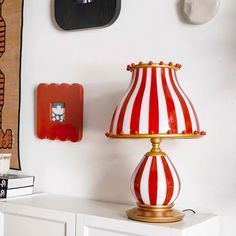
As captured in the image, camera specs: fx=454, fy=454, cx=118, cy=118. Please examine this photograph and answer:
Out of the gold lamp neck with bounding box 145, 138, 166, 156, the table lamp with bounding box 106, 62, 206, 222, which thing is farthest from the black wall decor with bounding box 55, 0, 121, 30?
the gold lamp neck with bounding box 145, 138, 166, 156

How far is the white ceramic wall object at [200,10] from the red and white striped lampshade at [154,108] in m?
0.23

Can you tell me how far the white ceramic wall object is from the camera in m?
1.38

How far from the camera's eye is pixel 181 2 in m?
1.46

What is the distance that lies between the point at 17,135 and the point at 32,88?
8.0 inches

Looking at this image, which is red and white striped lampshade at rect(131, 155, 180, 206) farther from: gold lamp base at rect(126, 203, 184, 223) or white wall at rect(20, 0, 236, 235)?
white wall at rect(20, 0, 236, 235)

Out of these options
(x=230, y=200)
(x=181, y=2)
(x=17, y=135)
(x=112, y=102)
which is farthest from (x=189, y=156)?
(x=17, y=135)

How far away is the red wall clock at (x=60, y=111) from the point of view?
5.48 feet

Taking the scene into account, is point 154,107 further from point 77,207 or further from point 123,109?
point 77,207

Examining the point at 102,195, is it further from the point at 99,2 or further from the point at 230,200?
the point at 99,2

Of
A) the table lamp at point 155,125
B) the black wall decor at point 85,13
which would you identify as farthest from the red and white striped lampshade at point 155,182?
the black wall decor at point 85,13

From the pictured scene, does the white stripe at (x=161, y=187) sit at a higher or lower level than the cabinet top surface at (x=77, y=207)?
higher

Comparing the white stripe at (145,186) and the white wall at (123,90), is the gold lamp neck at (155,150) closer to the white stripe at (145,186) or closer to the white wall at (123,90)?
the white stripe at (145,186)

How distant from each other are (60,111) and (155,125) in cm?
61

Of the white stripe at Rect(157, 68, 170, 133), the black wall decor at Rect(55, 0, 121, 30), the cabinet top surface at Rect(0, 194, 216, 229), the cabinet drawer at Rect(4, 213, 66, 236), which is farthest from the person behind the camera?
the black wall decor at Rect(55, 0, 121, 30)
